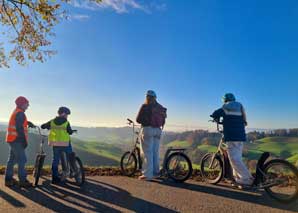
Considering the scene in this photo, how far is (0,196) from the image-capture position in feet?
20.7

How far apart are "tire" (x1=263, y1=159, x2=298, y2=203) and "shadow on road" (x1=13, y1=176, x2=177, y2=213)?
231 cm

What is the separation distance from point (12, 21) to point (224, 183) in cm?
911

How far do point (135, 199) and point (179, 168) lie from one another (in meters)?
2.34

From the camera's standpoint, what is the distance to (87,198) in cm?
624

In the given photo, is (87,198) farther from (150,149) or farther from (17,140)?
(150,149)

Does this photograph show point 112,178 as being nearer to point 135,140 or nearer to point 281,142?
point 135,140

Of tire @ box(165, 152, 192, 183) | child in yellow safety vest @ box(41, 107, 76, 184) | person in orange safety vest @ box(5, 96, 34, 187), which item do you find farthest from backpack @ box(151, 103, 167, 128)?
person in orange safety vest @ box(5, 96, 34, 187)

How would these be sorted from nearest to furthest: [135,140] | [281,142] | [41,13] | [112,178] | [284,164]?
[284,164] < [112,178] < [135,140] < [41,13] < [281,142]

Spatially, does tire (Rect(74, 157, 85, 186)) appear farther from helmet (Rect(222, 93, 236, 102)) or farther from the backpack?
helmet (Rect(222, 93, 236, 102))

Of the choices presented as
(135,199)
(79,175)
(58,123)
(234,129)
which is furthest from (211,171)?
(58,123)

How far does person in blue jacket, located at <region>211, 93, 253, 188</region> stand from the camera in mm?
7350

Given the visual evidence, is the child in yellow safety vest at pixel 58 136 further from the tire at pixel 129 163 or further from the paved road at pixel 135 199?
the tire at pixel 129 163

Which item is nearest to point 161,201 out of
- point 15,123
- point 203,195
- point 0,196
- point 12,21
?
point 203,195

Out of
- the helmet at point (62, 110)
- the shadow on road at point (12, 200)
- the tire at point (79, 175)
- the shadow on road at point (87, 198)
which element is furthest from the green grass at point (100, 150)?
the shadow on road at point (12, 200)
